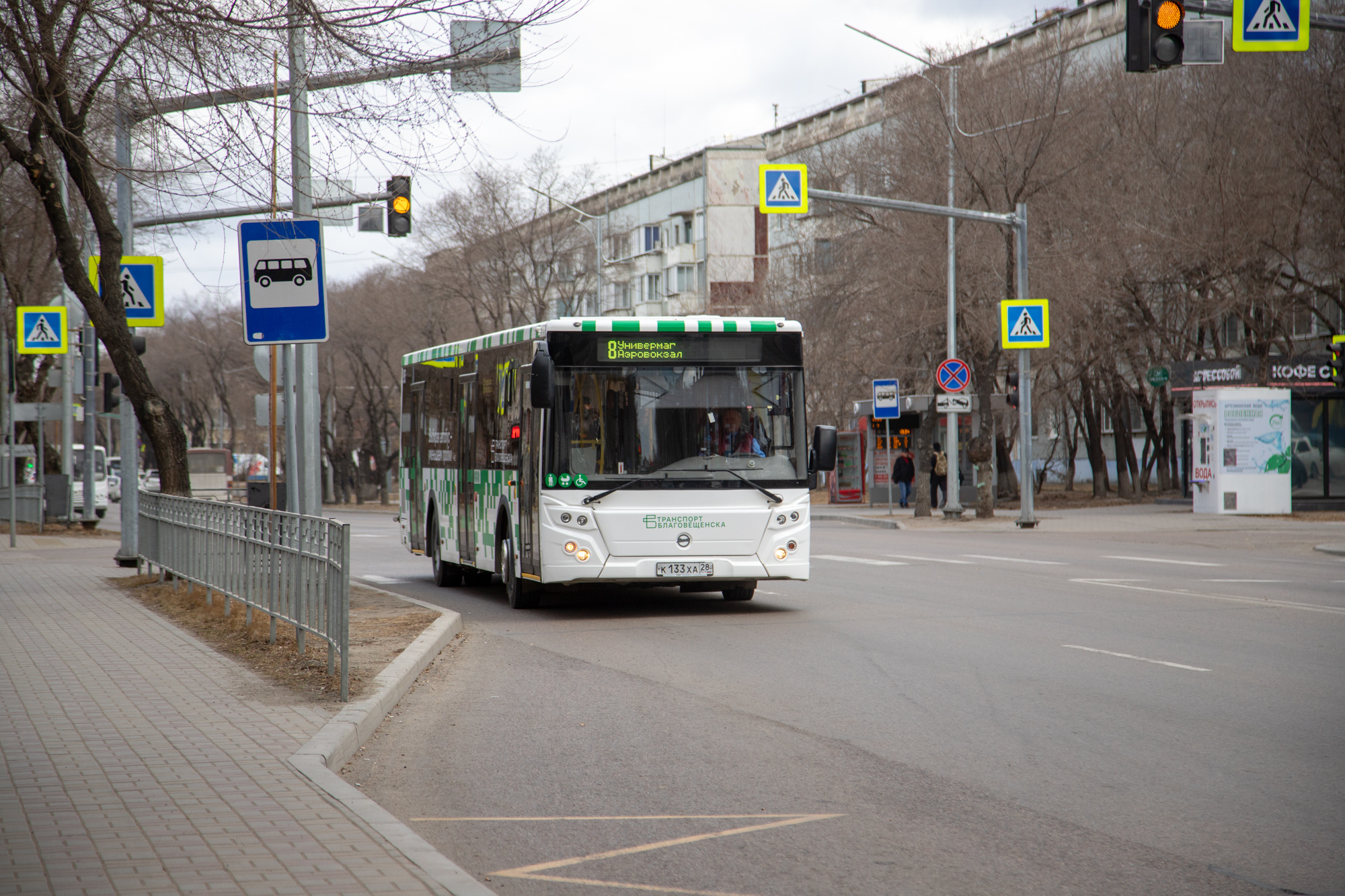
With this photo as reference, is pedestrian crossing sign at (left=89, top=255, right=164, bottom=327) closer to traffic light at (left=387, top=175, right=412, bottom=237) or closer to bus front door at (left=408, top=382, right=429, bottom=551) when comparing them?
traffic light at (left=387, top=175, right=412, bottom=237)

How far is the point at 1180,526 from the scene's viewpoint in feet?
101

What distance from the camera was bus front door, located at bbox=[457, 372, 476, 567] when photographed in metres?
17.4

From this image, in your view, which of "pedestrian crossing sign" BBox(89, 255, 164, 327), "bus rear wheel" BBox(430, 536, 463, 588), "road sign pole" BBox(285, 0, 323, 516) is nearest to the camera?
"road sign pole" BBox(285, 0, 323, 516)

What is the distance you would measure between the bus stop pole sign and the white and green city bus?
10.2ft

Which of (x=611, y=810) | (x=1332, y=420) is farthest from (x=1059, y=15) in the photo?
(x=611, y=810)

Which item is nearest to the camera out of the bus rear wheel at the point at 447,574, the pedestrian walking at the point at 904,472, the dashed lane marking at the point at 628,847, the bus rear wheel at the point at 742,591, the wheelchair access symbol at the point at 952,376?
the dashed lane marking at the point at 628,847

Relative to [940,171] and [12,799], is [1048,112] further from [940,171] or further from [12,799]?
[12,799]

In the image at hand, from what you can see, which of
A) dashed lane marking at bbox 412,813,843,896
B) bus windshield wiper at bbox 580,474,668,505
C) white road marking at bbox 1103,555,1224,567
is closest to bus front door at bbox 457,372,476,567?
bus windshield wiper at bbox 580,474,668,505

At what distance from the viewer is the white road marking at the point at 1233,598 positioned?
14.6 metres

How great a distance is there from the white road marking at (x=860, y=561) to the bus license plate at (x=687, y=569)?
7.50 m

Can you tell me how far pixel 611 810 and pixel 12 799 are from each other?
256 cm

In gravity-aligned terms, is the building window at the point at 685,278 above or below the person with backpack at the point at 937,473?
above

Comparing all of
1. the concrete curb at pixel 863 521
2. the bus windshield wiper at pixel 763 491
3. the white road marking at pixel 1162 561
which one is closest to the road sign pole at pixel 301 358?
the bus windshield wiper at pixel 763 491

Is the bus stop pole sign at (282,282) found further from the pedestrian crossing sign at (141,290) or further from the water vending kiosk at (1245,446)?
the water vending kiosk at (1245,446)
